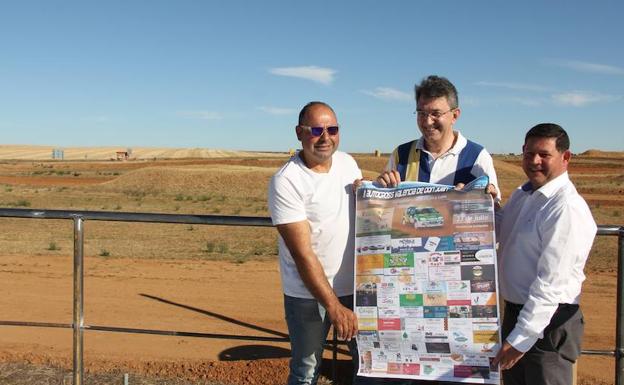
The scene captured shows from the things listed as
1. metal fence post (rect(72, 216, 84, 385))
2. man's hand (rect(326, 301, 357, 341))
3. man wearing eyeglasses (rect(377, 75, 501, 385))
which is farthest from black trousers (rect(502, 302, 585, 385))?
metal fence post (rect(72, 216, 84, 385))

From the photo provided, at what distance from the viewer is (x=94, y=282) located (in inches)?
422

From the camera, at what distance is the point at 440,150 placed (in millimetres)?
3348

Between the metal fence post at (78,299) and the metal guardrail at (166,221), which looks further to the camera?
the metal fence post at (78,299)

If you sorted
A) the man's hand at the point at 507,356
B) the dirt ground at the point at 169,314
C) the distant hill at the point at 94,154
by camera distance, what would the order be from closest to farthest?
the man's hand at the point at 507,356, the dirt ground at the point at 169,314, the distant hill at the point at 94,154

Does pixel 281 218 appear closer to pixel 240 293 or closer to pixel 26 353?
pixel 26 353

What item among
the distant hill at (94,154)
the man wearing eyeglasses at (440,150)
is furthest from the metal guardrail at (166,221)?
the distant hill at (94,154)

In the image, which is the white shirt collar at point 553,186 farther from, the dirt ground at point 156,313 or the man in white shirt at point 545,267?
the dirt ground at point 156,313

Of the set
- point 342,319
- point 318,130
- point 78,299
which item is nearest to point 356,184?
point 318,130

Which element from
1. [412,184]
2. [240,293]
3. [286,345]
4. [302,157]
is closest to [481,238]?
[412,184]

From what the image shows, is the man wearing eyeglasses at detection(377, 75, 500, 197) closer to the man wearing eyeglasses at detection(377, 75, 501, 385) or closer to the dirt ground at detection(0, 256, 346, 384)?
the man wearing eyeglasses at detection(377, 75, 501, 385)

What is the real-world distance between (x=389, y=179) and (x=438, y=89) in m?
0.55

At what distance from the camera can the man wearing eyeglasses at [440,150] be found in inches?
127

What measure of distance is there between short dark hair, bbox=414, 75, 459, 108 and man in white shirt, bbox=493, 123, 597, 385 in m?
0.48

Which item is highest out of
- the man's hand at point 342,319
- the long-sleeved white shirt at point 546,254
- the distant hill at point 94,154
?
the distant hill at point 94,154
